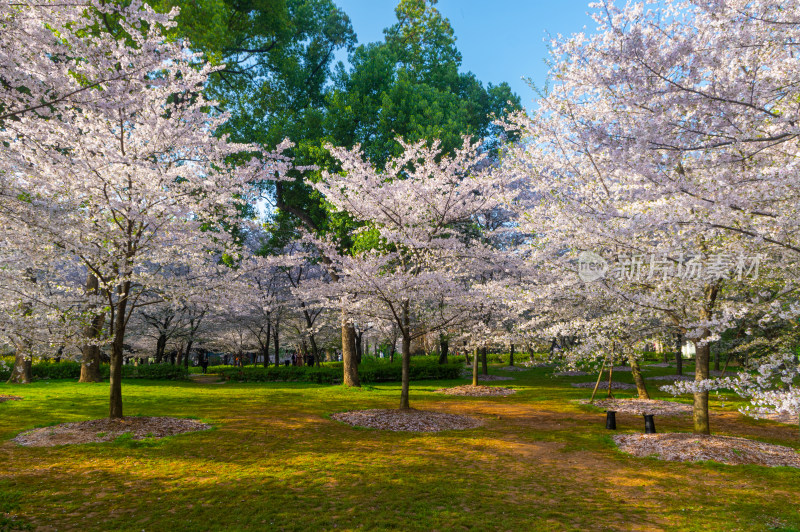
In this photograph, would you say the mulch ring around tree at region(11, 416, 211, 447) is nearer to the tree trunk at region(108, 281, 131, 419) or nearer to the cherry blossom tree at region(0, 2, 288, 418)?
the tree trunk at region(108, 281, 131, 419)

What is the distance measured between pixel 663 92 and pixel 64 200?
8.17 metres

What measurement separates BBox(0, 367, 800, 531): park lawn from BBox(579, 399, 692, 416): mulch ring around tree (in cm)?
208

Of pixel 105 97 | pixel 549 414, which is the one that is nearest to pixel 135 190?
pixel 105 97

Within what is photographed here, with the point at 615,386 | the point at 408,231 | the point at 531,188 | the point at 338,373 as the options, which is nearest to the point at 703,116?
the point at 531,188

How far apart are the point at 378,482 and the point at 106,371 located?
25930 mm

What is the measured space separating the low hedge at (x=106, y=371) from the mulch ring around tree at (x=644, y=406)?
22.2m

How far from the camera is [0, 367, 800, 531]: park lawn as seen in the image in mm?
4906

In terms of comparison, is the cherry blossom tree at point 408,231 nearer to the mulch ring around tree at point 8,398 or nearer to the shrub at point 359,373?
the mulch ring around tree at point 8,398

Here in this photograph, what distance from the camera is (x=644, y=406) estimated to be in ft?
44.5

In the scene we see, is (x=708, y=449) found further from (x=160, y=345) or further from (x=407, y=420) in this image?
(x=160, y=345)

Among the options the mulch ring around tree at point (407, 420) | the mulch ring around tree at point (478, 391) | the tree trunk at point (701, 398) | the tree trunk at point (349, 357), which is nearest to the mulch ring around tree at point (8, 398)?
the mulch ring around tree at point (407, 420)

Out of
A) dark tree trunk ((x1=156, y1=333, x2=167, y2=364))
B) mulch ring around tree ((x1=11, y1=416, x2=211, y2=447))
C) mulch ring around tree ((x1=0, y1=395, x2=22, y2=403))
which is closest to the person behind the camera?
mulch ring around tree ((x1=11, y1=416, x2=211, y2=447))

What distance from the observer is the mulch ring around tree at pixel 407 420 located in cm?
1027

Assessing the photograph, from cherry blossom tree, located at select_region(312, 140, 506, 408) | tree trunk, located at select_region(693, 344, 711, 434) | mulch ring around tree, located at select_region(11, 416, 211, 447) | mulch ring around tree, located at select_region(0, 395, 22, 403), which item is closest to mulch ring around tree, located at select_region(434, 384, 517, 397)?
cherry blossom tree, located at select_region(312, 140, 506, 408)
